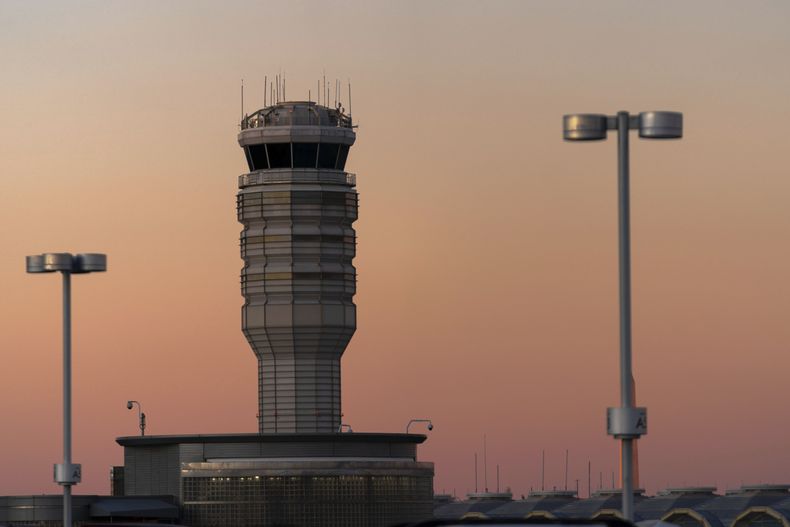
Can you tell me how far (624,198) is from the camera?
163 ft

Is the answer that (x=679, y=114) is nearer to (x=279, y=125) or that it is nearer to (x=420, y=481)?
(x=420, y=481)

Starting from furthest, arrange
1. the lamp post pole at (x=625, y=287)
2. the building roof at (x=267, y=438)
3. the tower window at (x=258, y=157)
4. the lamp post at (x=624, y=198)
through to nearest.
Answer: the tower window at (x=258, y=157), the building roof at (x=267, y=438), the lamp post at (x=624, y=198), the lamp post pole at (x=625, y=287)

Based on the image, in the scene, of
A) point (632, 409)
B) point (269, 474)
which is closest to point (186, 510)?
point (269, 474)

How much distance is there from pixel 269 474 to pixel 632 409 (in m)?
111

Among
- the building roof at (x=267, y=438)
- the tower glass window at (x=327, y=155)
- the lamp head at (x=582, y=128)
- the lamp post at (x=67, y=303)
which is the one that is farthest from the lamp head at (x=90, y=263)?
the tower glass window at (x=327, y=155)

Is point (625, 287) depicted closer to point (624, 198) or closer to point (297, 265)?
point (624, 198)

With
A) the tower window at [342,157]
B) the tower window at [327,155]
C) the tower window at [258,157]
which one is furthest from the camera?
the tower window at [342,157]

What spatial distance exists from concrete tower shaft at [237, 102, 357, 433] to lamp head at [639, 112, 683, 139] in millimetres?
123734

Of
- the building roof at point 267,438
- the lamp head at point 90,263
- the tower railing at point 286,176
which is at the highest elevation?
the tower railing at point 286,176

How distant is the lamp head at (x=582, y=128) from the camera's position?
49500mm

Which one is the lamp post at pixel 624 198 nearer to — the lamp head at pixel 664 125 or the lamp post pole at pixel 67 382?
the lamp head at pixel 664 125

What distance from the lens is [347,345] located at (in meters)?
177

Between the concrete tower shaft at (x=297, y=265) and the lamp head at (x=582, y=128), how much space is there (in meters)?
124

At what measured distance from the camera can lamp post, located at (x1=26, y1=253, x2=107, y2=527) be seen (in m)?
73.6
